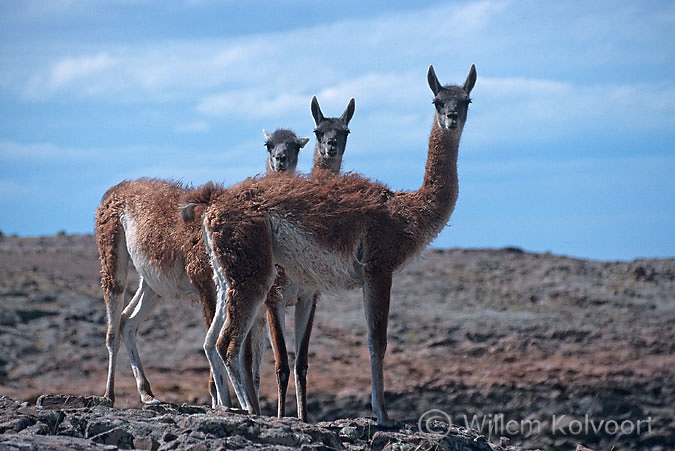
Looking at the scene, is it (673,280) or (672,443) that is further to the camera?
(673,280)

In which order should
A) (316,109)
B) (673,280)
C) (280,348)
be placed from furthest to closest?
(673,280)
(316,109)
(280,348)

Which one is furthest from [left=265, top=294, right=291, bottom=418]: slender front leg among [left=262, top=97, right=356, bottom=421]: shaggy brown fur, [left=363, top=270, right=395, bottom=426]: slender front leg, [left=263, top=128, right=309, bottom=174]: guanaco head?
[left=263, top=128, right=309, bottom=174]: guanaco head

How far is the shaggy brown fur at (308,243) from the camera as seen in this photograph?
11.0 m

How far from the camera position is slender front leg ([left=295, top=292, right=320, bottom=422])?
487 inches

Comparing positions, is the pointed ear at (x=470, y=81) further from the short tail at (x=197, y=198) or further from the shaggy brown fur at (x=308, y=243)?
the short tail at (x=197, y=198)

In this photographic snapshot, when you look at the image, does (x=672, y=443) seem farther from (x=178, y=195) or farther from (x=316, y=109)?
(x=178, y=195)

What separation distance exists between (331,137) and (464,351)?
11.2 meters

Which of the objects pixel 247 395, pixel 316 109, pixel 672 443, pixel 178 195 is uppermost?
pixel 316 109

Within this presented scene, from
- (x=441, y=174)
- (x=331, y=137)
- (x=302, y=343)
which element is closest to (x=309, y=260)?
(x=302, y=343)

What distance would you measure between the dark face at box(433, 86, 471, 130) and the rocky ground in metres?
7.91

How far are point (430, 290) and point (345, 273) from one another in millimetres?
16448

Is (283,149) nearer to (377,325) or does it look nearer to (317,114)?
(317,114)

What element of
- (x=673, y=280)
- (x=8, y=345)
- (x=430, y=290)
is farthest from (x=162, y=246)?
(x=673, y=280)

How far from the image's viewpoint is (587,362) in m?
23.6
